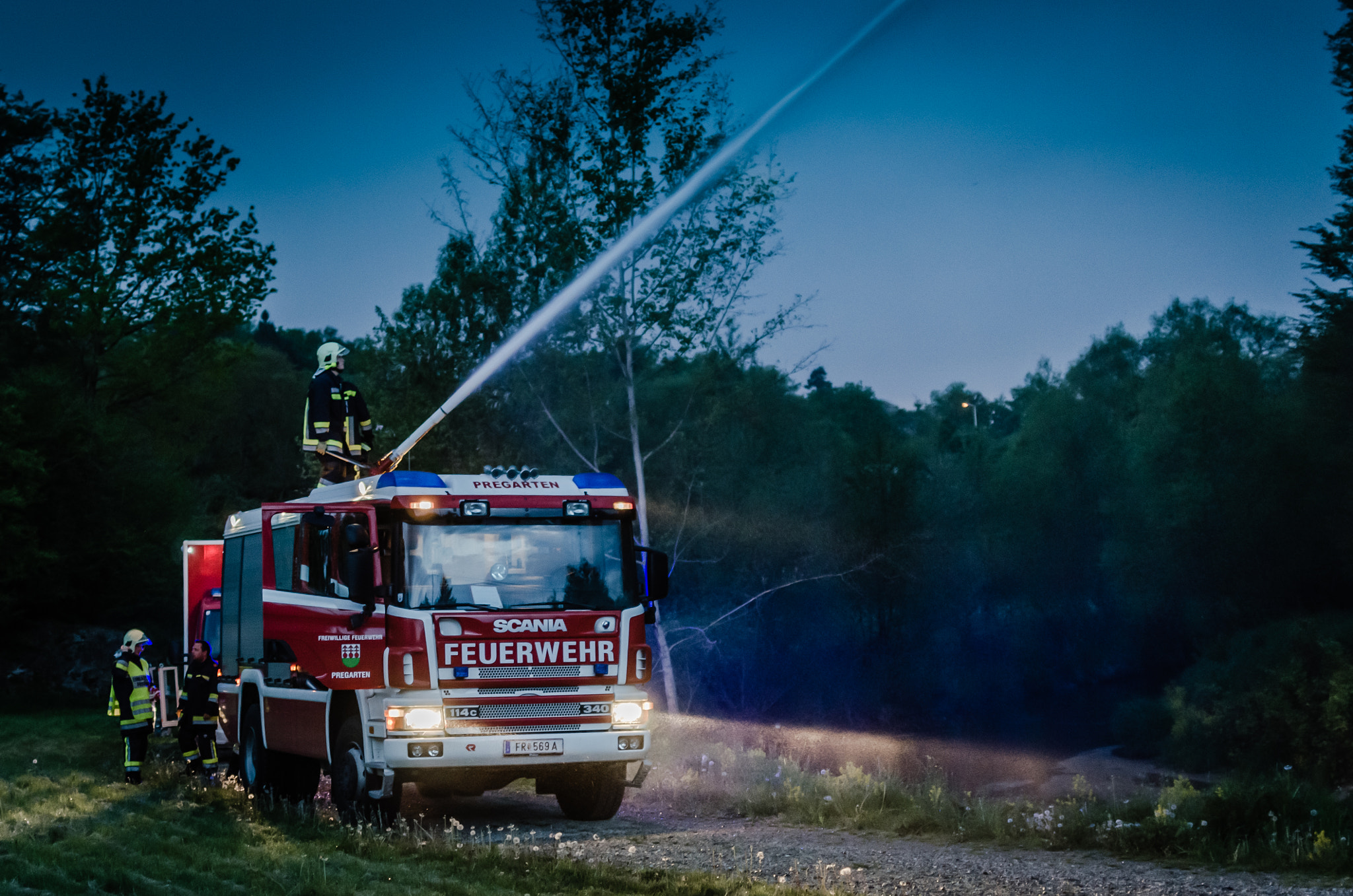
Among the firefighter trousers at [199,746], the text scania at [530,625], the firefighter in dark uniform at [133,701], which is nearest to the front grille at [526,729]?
the text scania at [530,625]

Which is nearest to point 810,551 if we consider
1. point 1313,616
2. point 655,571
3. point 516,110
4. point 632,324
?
point 632,324

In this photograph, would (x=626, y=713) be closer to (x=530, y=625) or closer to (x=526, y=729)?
(x=526, y=729)

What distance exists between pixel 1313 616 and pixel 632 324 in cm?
2756

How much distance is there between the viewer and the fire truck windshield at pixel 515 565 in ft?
38.5

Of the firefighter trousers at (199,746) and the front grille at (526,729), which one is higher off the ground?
the front grille at (526,729)

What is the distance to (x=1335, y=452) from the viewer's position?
4325 cm

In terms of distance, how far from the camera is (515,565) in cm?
1198

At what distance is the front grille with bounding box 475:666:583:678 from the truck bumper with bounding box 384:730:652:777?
1.66ft

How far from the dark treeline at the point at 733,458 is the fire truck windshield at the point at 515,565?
14.2m

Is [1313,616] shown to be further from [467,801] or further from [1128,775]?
[467,801]

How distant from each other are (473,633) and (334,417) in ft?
12.5

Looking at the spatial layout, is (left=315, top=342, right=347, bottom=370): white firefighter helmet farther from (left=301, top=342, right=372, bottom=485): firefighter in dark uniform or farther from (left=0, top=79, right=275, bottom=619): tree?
(left=0, top=79, right=275, bottom=619): tree

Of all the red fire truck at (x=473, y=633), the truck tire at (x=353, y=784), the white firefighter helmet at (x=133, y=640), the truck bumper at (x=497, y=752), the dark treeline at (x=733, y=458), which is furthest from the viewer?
the dark treeline at (x=733, y=458)

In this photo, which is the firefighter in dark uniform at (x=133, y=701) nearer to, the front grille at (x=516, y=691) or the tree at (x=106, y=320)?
the front grille at (x=516, y=691)
